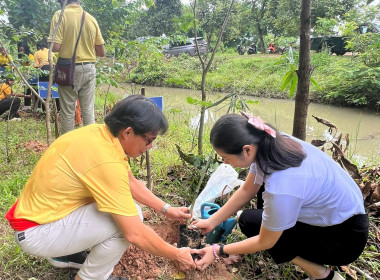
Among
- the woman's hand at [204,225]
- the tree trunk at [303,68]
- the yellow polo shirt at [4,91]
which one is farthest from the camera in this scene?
the yellow polo shirt at [4,91]

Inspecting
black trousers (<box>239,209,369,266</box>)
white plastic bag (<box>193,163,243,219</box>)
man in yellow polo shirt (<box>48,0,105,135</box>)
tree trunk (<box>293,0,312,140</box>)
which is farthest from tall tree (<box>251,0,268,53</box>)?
black trousers (<box>239,209,369,266</box>)

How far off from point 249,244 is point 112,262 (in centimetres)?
69

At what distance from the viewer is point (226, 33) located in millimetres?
18234

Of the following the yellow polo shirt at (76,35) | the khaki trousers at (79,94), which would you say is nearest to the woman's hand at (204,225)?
the khaki trousers at (79,94)

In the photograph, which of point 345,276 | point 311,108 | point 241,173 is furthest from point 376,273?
point 311,108

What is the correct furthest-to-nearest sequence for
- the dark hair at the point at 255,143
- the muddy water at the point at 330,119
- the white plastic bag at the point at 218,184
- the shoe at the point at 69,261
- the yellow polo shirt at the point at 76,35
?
the muddy water at the point at 330,119, the yellow polo shirt at the point at 76,35, the white plastic bag at the point at 218,184, the shoe at the point at 69,261, the dark hair at the point at 255,143

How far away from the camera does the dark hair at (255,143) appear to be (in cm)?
131

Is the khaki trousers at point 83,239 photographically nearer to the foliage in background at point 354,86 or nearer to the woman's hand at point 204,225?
the woman's hand at point 204,225

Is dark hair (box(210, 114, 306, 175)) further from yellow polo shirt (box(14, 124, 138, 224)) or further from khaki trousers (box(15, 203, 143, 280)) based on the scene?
khaki trousers (box(15, 203, 143, 280))

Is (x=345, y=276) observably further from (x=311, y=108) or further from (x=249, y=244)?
(x=311, y=108)

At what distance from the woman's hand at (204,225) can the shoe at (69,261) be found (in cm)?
66

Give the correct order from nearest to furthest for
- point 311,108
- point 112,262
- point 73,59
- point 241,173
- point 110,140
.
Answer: point 110,140
point 112,262
point 241,173
point 73,59
point 311,108

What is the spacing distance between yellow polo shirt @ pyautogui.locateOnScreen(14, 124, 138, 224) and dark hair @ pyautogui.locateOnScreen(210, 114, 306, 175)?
0.47 metres

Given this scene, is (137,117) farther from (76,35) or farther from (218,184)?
(76,35)
